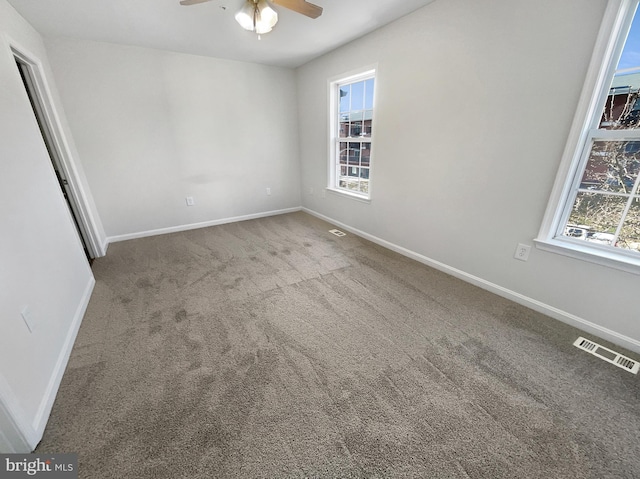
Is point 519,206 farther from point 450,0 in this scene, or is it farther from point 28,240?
point 28,240

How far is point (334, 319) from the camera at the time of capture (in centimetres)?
198

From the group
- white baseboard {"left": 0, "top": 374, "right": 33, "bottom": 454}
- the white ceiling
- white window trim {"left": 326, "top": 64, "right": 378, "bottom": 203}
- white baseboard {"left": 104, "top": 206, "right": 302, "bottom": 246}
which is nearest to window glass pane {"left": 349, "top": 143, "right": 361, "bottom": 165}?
white window trim {"left": 326, "top": 64, "right": 378, "bottom": 203}

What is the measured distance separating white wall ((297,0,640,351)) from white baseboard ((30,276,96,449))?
9.92ft

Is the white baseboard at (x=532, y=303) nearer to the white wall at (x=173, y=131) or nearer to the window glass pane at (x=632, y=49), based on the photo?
the window glass pane at (x=632, y=49)

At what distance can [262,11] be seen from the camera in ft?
6.09

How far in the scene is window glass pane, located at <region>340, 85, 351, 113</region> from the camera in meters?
3.51

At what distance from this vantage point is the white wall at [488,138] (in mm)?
1676

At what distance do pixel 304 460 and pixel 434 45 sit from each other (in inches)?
122

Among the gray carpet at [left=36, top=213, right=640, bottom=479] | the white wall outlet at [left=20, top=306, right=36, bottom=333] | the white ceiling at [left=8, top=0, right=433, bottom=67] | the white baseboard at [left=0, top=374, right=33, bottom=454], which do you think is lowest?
the gray carpet at [left=36, top=213, right=640, bottom=479]

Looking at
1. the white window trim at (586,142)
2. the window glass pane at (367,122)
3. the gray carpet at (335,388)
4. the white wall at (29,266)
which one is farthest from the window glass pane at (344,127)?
the white wall at (29,266)

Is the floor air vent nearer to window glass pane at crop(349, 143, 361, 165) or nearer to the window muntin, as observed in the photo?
the window muntin

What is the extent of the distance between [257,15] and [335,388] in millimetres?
2564

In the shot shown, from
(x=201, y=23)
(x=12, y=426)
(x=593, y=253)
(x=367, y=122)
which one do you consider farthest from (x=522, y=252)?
(x=201, y=23)

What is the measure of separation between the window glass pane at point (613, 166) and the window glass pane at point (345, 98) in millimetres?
2645
